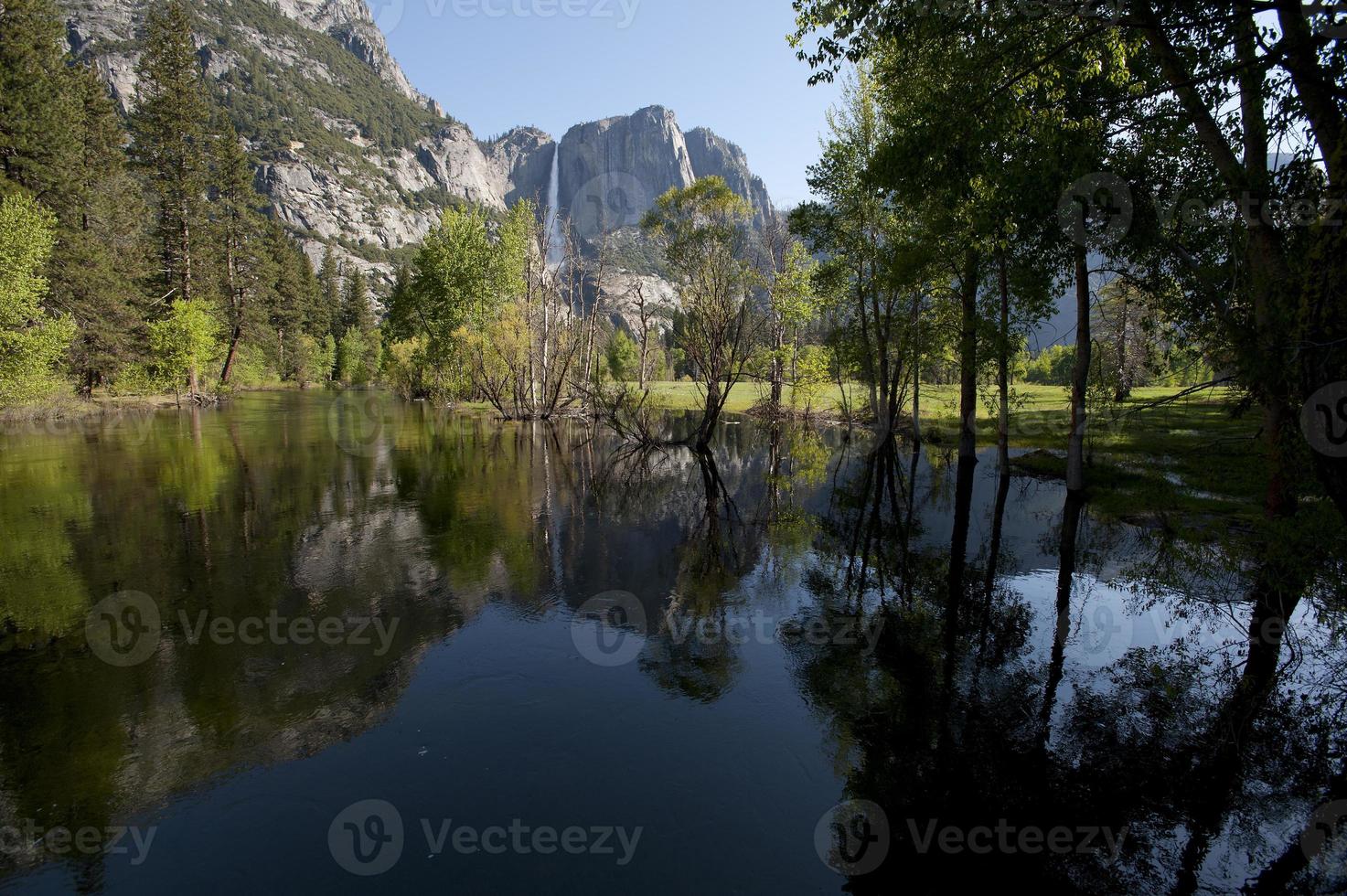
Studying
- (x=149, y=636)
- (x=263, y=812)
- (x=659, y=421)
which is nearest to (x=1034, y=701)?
(x=263, y=812)

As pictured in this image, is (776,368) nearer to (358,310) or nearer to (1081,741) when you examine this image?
(1081,741)

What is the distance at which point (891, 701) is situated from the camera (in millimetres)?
7074

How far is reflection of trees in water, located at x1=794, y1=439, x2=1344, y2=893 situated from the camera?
4.79 meters

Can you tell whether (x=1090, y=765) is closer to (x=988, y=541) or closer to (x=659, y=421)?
(x=988, y=541)

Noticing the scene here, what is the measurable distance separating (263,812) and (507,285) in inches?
1866

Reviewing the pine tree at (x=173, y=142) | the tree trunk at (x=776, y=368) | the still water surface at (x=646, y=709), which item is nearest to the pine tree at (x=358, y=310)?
the pine tree at (x=173, y=142)

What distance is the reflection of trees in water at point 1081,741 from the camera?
4793 mm

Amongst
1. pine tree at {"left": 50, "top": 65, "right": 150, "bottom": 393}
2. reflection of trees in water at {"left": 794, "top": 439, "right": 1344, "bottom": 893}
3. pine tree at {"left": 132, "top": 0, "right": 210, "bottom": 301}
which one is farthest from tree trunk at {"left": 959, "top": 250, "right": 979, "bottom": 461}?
pine tree at {"left": 132, "top": 0, "right": 210, "bottom": 301}

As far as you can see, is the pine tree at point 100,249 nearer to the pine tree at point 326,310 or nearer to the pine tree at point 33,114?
the pine tree at point 33,114

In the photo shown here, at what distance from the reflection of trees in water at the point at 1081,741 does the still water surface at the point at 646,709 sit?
0.12ft

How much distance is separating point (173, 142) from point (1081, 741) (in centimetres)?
6698

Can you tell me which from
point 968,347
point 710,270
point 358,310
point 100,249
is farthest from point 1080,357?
point 358,310

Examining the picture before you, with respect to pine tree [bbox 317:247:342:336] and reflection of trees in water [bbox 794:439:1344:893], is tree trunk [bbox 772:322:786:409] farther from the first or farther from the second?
pine tree [bbox 317:247:342:336]

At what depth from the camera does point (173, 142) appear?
160ft
